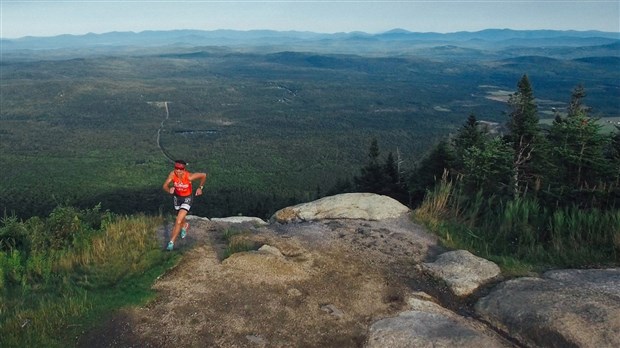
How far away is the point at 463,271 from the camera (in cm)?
875

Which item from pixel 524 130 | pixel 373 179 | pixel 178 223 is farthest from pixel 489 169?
pixel 373 179

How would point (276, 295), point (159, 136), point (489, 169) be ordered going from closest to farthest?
1. point (276, 295)
2. point (489, 169)
3. point (159, 136)

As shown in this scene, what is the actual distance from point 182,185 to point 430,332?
588 cm

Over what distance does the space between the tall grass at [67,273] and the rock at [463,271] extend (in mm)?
4974

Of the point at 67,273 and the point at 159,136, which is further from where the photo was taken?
the point at 159,136

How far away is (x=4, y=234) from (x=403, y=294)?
9212mm

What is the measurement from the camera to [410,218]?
41.2 ft

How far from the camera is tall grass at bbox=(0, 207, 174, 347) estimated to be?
651cm

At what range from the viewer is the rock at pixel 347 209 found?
13.1 metres

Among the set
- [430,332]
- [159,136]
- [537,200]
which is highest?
[430,332]

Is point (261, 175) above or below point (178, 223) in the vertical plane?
below

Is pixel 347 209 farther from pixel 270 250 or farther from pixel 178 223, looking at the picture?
pixel 178 223

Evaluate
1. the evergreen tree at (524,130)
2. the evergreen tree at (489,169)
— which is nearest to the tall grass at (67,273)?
the evergreen tree at (489,169)

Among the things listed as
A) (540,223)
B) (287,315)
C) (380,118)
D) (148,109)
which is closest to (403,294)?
(287,315)
